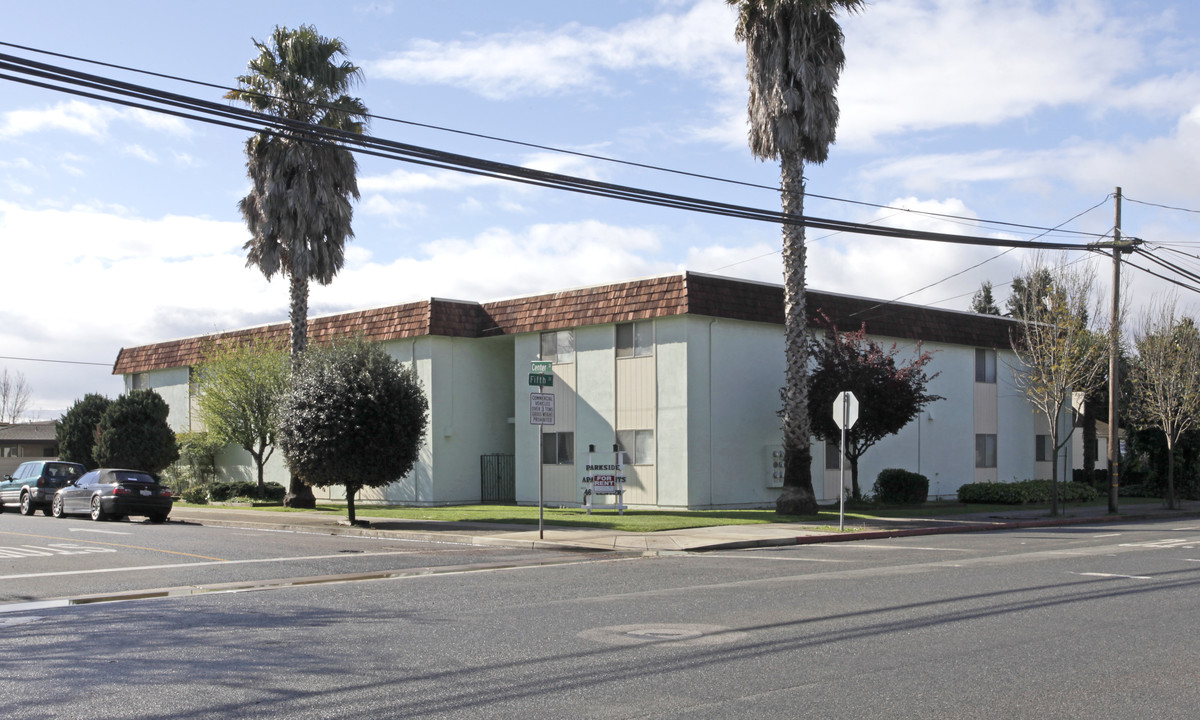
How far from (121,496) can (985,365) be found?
28.1 meters

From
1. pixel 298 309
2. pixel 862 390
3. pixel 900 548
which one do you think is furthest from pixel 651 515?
pixel 298 309

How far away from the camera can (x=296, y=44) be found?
29766 mm

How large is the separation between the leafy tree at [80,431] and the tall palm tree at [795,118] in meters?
29.8

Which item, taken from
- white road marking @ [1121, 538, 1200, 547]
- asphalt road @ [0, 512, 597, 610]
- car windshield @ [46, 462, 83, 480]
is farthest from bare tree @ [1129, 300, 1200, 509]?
car windshield @ [46, 462, 83, 480]

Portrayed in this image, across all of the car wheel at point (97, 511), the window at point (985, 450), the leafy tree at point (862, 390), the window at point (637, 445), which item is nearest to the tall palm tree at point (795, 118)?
the leafy tree at point (862, 390)

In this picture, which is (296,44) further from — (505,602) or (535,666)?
(535,666)

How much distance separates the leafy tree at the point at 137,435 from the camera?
39.5 meters

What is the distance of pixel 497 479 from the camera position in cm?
3394

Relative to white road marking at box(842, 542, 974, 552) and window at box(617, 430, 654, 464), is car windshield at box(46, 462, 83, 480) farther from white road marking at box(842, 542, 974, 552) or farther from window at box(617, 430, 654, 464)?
white road marking at box(842, 542, 974, 552)

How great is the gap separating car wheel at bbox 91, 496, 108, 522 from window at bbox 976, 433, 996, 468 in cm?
2783

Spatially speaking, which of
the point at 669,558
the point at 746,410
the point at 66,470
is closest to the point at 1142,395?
the point at 746,410

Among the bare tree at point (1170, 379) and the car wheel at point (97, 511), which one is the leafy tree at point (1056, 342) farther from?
the car wheel at point (97, 511)

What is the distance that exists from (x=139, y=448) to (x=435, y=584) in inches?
1192

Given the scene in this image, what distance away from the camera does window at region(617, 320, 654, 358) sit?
95.0 ft
